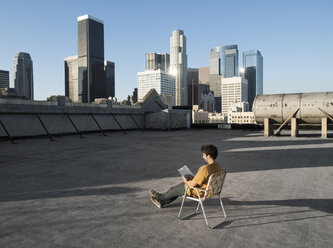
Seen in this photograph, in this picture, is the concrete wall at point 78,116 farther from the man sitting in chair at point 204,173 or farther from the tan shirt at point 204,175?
the tan shirt at point 204,175

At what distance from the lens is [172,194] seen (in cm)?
543

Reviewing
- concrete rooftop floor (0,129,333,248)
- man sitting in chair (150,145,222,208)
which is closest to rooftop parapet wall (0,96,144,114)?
concrete rooftop floor (0,129,333,248)

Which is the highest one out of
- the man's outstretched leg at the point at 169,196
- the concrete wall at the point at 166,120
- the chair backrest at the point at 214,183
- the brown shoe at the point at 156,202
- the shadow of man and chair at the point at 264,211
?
the concrete wall at the point at 166,120

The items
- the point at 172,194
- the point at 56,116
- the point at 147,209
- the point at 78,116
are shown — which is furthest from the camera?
the point at 78,116

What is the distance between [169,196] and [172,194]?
4.0 inches

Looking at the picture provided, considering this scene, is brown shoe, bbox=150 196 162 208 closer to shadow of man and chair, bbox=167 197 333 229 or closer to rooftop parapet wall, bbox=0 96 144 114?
shadow of man and chair, bbox=167 197 333 229

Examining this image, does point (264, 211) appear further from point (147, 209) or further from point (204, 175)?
point (147, 209)

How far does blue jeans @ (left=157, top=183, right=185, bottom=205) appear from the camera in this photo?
530 cm

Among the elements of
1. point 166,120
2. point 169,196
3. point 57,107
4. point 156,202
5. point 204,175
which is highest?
point 57,107

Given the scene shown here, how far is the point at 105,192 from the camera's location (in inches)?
265

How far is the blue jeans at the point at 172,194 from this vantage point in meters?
5.30

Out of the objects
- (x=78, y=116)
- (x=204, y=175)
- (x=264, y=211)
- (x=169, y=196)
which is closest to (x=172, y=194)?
(x=169, y=196)

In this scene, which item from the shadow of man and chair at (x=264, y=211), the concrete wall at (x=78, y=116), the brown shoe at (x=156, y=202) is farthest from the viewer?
the concrete wall at (x=78, y=116)

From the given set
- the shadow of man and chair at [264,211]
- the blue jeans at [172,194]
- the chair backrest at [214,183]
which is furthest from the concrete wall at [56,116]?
the chair backrest at [214,183]
